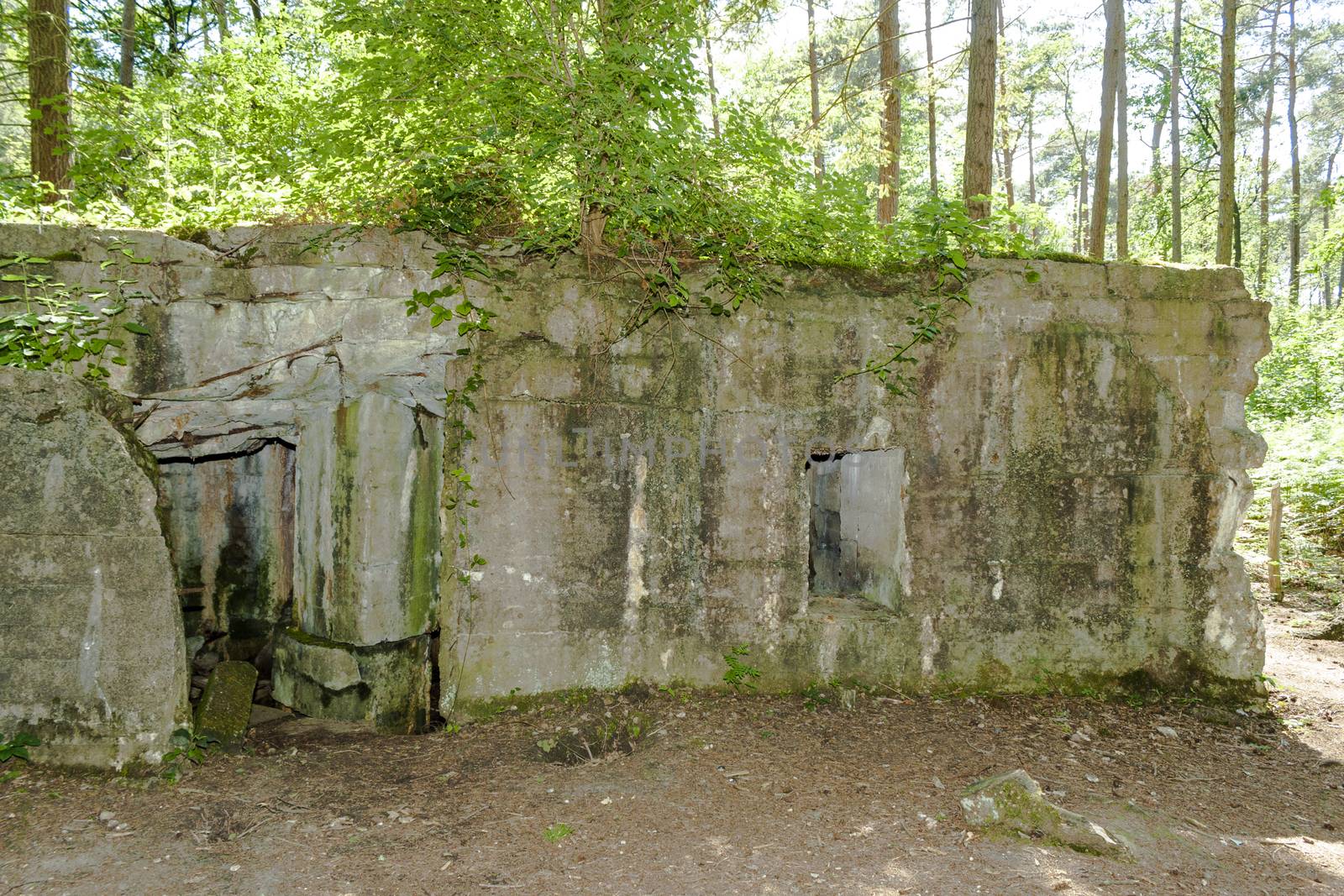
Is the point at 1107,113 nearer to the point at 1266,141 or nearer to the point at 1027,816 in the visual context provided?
the point at 1027,816

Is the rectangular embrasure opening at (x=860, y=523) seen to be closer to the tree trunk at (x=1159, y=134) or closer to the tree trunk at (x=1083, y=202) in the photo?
the tree trunk at (x=1159, y=134)

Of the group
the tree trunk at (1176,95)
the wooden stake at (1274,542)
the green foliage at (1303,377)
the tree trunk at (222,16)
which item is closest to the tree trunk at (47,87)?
the tree trunk at (222,16)

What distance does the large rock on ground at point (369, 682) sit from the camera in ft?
14.8

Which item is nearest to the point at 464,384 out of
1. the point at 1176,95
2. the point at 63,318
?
the point at 63,318

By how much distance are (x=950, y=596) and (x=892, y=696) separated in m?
0.71

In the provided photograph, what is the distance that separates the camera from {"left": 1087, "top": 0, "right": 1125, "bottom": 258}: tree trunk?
10.1 m

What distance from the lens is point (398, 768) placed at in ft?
13.2

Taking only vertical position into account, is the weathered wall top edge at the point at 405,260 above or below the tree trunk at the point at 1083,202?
below

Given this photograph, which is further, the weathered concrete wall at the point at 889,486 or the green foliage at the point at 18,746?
the weathered concrete wall at the point at 889,486

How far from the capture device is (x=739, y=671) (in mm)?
4750

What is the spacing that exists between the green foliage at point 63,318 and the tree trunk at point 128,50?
7400 mm

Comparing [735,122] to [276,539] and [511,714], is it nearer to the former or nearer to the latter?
[511,714]

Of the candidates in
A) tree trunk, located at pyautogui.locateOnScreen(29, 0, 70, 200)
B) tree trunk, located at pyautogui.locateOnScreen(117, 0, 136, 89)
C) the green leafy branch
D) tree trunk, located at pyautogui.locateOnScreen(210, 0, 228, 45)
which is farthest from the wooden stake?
tree trunk, located at pyautogui.locateOnScreen(117, 0, 136, 89)

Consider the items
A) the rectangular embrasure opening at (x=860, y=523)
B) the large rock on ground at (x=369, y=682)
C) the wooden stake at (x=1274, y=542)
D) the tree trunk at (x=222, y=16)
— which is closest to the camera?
the large rock on ground at (x=369, y=682)
